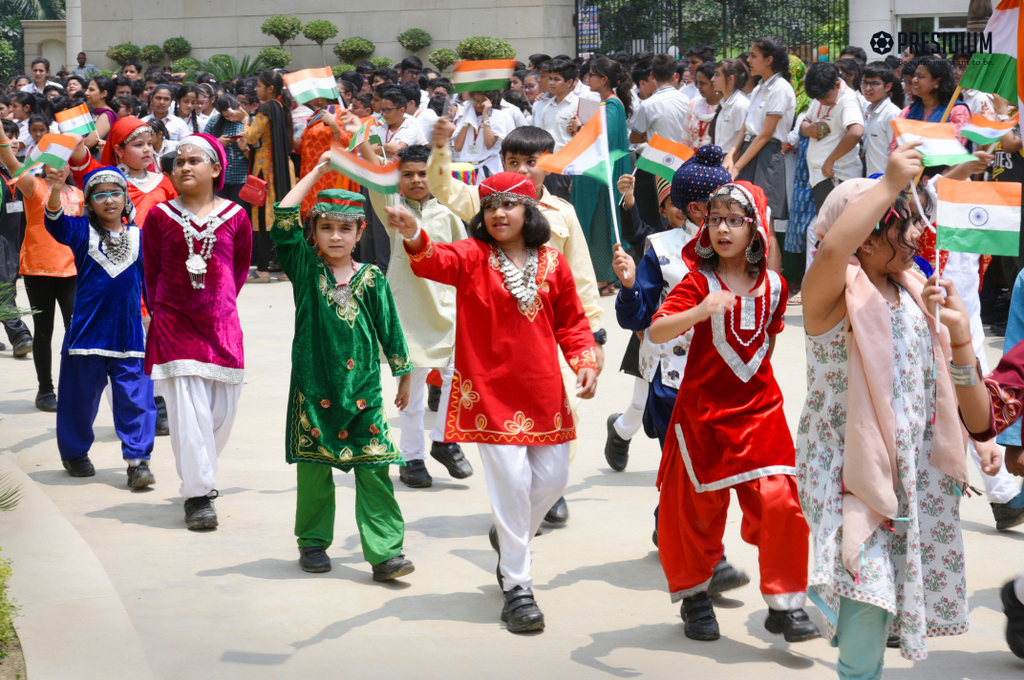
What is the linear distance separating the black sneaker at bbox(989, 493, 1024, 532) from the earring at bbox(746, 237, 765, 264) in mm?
2008

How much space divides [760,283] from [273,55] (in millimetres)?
25874

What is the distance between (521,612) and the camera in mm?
4453

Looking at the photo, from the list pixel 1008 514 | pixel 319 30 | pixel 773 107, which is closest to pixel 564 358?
pixel 1008 514

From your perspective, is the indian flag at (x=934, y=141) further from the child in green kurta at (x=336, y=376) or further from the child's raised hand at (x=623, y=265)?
the child in green kurta at (x=336, y=376)

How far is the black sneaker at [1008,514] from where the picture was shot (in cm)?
543

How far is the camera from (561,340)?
4.86 m

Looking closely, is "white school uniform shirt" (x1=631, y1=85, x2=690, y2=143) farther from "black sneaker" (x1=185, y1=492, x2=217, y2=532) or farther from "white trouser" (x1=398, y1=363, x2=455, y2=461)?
"black sneaker" (x1=185, y1=492, x2=217, y2=532)

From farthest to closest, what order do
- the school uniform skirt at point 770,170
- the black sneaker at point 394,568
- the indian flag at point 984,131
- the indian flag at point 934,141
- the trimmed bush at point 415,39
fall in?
the trimmed bush at point 415,39
the school uniform skirt at point 770,170
the black sneaker at point 394,568
the indian flag at point 984,131
the indian flag at point 934,141

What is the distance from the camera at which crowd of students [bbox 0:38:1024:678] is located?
11.6 feet

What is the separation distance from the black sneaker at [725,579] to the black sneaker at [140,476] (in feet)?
10.9

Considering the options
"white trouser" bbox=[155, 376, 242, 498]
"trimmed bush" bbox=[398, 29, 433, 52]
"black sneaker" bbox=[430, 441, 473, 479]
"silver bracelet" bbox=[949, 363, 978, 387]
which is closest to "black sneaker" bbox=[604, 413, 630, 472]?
"black sneaker" bbox=[430, 441, 473, 479]

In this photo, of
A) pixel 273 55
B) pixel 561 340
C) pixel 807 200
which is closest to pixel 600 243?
pixel 807 200

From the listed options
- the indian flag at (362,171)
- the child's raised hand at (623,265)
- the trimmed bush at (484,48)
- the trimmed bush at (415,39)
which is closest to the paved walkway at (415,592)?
the child's raised hand at (623,265)

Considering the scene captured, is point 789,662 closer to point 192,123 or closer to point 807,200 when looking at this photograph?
point 807,200
